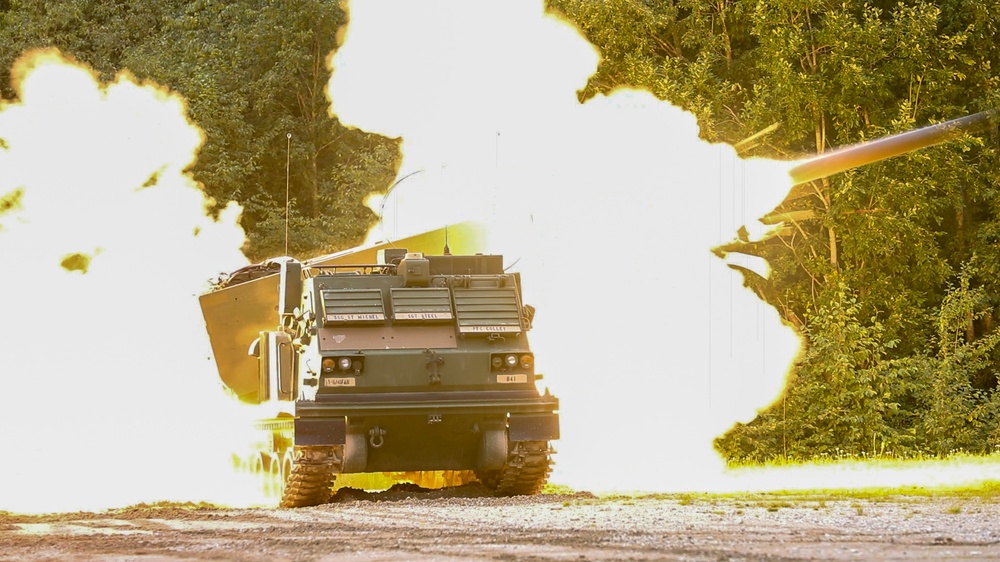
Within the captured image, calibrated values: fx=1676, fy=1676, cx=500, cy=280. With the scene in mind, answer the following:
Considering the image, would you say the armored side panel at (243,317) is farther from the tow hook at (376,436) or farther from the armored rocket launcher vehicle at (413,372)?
the tow hook at (376,436)

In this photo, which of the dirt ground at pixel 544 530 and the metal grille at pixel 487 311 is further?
the metal grille at pixel 487 311

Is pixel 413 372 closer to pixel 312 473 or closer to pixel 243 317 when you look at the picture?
pixel 312 473

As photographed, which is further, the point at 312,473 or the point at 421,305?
the point at 421,305

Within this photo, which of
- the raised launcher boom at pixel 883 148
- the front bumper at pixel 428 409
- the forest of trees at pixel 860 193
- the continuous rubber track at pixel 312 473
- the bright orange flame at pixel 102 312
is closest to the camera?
the front bumper at pixel 428 409

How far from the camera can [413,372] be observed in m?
18.3

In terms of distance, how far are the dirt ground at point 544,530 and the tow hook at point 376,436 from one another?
65 cm

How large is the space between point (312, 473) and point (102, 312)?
1054 centimetres

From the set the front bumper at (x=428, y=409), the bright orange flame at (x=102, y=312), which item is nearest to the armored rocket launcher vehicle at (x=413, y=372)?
the front bumper at (x=428, y=409)

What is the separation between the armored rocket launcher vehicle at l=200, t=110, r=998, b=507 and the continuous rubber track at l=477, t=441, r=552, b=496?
0.02 m

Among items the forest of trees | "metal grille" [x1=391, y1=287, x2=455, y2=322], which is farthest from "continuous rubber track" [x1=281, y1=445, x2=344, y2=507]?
the forest of trees

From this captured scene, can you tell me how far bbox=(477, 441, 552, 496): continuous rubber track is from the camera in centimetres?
1850

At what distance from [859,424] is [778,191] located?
654 centimetres

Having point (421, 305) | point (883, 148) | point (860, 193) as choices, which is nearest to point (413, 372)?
point (421, 305)

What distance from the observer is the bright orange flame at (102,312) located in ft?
77.3
